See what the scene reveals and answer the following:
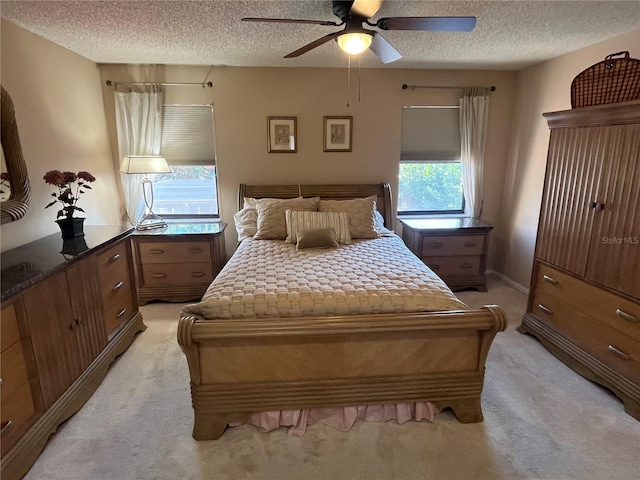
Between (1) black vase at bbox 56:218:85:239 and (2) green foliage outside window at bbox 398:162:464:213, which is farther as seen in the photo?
(2) green foliage outside window at bbox 398:162:464:213

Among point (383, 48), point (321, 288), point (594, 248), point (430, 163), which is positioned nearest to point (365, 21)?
point (383, 48)

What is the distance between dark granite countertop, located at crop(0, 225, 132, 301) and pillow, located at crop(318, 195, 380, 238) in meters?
1.80

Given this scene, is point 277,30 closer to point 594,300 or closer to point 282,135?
point 282,135

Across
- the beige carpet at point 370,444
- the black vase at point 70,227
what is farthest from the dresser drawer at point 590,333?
the black vase at point 70,227

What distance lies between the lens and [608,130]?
7.41ft

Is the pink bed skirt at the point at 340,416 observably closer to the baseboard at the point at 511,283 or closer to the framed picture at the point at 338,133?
the baseboard at the point at 511,283

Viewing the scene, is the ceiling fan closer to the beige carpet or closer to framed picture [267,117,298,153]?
framed picture [267,117,298,153]

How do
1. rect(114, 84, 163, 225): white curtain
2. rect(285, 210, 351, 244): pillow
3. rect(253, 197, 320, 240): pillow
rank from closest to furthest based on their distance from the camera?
rect(285, 210, 351, 244): pillow
rect(253, 197, 320, 240): pillow
rect(114, 84, 163, 225): white curtain

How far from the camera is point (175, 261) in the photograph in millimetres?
3539

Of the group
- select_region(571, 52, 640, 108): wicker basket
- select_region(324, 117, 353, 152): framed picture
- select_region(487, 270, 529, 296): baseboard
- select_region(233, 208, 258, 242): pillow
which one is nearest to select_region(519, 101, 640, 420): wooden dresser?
select_region(571, 52, 640, 108): wicker basket

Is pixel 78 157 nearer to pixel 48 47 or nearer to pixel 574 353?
pixel 48 47

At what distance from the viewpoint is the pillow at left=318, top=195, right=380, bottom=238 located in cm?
340

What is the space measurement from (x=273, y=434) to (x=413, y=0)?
2.61 m

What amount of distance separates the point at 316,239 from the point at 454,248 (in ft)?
5.48
